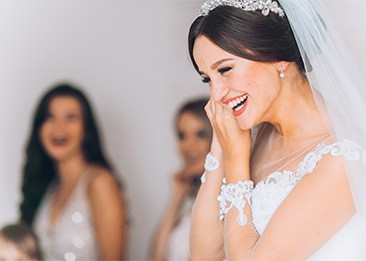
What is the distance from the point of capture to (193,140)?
Result: 355 cm

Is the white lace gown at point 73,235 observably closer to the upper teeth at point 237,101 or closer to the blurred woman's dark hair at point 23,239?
the blurred woman's dark hair at point 23,239

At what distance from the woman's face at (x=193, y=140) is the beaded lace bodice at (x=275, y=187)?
1597 mm

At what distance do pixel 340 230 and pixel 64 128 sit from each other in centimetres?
225

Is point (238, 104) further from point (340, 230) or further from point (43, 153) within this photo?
point (43, 153)

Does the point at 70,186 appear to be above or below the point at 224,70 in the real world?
below

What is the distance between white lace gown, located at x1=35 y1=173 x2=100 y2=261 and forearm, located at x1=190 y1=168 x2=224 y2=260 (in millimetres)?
1696

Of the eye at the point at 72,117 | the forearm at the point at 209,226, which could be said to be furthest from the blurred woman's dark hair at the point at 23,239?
the forearm at the point at 209,226

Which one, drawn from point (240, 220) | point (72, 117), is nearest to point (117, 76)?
point (72, 117)

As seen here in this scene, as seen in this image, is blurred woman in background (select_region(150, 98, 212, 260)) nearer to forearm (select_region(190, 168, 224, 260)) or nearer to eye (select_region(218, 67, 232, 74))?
forearm (select_region(190, 168, 224, 260))

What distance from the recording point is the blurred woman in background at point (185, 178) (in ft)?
11.2

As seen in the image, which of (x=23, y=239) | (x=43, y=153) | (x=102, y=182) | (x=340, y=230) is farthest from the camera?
(x=43, y=153)

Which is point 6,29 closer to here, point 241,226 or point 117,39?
point 117,39

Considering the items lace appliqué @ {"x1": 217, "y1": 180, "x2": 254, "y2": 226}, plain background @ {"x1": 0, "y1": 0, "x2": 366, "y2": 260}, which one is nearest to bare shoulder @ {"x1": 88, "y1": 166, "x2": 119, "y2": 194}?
plain background @ {"x1": 0, "y1": 0, "x2": 366, "y2": 260}

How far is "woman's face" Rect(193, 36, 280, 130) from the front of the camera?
70.7 inches
